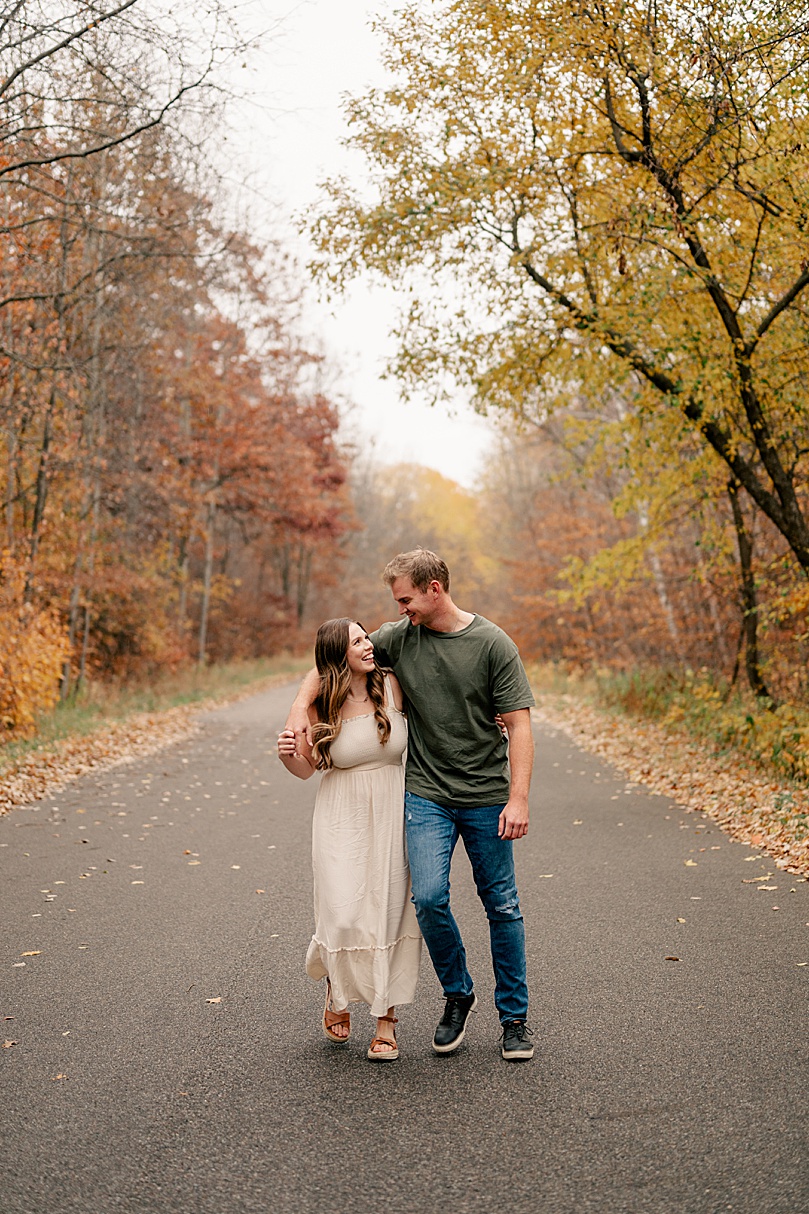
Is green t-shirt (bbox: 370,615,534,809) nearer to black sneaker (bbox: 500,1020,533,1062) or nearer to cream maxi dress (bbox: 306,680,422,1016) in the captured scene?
cream maxi dress (bbox: 306,680,422,1016)

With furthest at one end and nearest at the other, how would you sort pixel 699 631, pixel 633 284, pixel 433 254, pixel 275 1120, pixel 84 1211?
pixel 699 631, pixel 433 254, pixel 633 284, pixel 275 1120, pixel 84 1211

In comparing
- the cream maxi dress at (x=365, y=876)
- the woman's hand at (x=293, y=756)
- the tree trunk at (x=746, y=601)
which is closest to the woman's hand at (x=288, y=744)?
the woman's hand at (x=293, y=756)

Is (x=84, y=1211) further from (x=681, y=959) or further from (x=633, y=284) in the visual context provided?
(x=633, y=284)

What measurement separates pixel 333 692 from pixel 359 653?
0.67 ft

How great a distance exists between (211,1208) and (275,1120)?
0.65 m

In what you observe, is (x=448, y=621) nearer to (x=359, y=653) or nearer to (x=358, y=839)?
(x=359, y=653)

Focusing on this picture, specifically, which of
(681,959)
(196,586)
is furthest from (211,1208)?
(196,586)

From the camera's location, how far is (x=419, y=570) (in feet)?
15.5

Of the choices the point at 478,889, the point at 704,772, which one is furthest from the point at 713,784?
the point at 478,889

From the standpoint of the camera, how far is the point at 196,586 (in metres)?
31.0

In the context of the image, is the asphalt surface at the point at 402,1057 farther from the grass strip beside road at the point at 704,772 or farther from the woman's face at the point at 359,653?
the woman's face at the point at 359,653

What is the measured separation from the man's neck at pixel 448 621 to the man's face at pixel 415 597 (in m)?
0.06

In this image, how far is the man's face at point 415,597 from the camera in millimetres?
4699

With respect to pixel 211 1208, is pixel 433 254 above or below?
above
